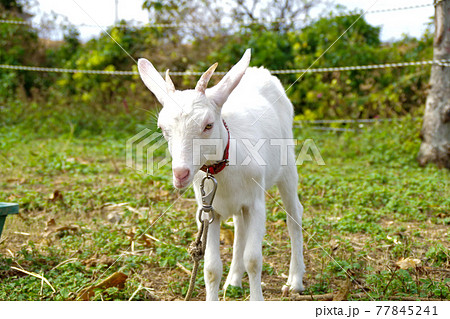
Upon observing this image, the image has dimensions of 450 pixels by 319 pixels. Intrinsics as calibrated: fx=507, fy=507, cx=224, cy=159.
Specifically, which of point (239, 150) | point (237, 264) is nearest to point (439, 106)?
point (237, 264)

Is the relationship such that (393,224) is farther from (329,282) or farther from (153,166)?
(153,166)

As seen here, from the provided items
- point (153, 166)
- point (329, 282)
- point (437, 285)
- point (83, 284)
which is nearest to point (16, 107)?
point (153, 166)

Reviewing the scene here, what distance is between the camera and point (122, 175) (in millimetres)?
5914

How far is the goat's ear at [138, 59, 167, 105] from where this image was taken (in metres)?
2.57

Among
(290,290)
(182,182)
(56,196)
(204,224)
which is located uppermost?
(182,182)

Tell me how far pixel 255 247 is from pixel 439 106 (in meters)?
4.15

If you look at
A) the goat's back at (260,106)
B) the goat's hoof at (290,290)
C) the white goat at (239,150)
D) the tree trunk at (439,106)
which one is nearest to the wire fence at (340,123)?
the tree trunk at (439,106)

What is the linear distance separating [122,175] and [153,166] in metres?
0.57

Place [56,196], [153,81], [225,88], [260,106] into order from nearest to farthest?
[225,88] → [153,81] → [260,106] → [56,196]

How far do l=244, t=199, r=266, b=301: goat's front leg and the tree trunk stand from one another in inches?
154

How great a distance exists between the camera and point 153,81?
104 inches

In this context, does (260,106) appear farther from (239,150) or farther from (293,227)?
(293,227)

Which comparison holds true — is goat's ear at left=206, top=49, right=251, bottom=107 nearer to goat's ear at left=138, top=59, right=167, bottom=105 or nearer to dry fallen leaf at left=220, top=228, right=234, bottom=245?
goat's ear at left=138, top=59, right=167, bottom=105

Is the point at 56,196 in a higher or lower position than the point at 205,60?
lower
